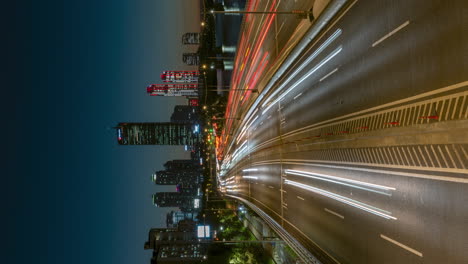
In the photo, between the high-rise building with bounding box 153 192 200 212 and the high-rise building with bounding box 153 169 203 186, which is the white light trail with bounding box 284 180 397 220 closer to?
the high-rise building with bounding box 153 169 203 186

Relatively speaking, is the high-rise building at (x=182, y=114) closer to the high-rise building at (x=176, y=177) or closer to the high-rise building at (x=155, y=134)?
the high-rise building at (x=155, y=134)

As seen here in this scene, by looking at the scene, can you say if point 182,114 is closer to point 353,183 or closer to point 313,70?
point 313,70

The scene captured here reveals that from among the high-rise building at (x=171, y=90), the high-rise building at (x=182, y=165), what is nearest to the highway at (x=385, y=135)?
the high-rise building at (x=182, y=165)

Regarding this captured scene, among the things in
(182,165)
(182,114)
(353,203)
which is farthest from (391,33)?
(182,114)

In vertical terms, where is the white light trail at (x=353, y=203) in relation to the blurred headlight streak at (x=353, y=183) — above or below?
below

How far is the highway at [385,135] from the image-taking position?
635 centimetres

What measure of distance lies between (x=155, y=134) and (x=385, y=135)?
15210 cm

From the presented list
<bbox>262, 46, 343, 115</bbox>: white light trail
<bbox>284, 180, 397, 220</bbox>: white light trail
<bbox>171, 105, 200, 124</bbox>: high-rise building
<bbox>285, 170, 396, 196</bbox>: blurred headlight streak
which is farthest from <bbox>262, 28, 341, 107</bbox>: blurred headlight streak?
<bbox>171, 105, 200, 124</bbox>: high-rise building

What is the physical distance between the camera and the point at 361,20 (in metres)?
9.65

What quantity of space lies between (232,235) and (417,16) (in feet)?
93.2

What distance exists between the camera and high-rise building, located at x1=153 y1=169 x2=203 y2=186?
168 meters

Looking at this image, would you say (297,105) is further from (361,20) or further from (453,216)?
(453,216)

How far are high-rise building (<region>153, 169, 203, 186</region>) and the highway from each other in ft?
512

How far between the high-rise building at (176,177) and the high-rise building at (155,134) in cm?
1982
